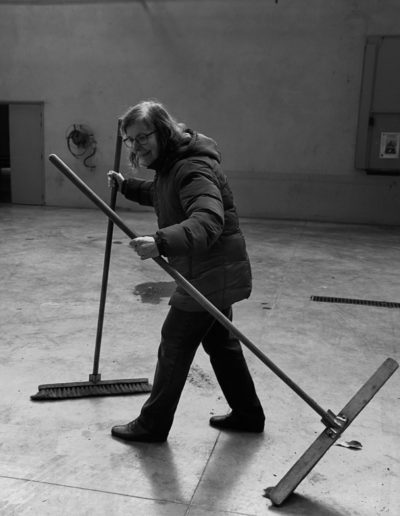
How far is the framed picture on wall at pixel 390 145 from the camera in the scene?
7.80 metres

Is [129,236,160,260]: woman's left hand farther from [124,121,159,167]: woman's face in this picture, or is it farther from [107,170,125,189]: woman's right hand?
[107,170,125,189]: woman's right hand

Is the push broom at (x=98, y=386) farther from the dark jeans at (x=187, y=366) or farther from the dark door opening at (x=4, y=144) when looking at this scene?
the dark door opening at (x=4, y=144)

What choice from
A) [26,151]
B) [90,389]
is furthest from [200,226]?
[26,151]

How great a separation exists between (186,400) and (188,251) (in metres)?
1.16

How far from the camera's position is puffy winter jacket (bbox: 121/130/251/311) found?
72.1 inches

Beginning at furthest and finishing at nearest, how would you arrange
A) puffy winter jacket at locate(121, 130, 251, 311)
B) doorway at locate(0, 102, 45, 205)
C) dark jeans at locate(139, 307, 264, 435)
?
doorway at locate(0, 102, 45, 205)
dark jeans at locate(139, 307, 264, 435)
puffy winter jacket at locate(121, 130, 251, 311)

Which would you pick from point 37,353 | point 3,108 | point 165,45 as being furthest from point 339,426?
point 3,108

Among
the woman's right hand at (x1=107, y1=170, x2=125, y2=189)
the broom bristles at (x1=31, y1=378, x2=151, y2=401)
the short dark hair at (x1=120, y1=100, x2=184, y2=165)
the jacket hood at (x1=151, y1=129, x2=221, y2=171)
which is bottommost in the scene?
the broom bristles at (x1=31, y1=378, x2=151, y2=401)

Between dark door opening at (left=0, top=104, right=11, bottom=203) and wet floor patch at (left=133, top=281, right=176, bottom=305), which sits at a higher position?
dark door opening at (left=0, top=104, right=11, bottom=203)

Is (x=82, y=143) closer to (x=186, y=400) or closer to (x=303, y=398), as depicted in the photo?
(x=186, y=400)

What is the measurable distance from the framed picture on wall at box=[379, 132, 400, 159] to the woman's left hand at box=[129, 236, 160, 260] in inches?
264

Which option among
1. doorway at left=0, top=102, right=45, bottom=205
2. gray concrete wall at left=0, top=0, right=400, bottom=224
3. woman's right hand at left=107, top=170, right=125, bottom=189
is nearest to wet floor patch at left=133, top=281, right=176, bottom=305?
woman's right hand at left=107, top=170, right=125, bottom=189

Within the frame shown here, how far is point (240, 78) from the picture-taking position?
8.21 metres

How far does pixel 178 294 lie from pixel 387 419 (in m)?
1.19
